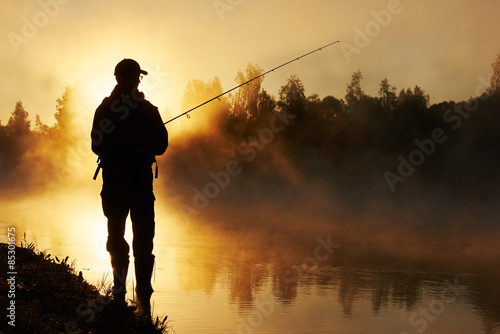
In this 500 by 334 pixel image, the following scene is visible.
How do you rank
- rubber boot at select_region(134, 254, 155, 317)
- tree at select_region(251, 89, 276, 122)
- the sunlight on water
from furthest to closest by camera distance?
tree at select_region(251, 89, 276, 122) < the sunlight on water < rubber boot at select_region(134, 254, 155, 317)

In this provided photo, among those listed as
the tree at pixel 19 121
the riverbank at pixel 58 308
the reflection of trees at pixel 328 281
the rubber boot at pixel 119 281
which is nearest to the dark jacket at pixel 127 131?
the rubber boot at pixel 119 281

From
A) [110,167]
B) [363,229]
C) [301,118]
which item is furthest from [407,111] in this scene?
[110,167]

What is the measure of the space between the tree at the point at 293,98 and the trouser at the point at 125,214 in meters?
53.2

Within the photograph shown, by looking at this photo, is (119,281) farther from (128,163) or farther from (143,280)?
(128,163)

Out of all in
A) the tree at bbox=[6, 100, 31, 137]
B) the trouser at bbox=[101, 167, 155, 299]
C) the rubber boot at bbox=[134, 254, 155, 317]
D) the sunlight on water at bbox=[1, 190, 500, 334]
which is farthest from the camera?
the tree at bbox=[6, 100, 31, 137]

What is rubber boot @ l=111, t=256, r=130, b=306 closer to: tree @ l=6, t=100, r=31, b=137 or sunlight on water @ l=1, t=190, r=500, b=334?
sunlight on water @ l=1, t=190, r=500, b=334

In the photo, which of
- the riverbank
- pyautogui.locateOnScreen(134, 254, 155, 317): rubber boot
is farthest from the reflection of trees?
the riverbank

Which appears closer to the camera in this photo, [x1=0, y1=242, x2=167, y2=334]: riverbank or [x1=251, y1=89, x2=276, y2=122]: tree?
[x1=0, y1=242, x2=167, y2=334]: riverbank

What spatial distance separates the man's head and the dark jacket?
0.07 m

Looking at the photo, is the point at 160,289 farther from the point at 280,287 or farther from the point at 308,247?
the point at 308,247

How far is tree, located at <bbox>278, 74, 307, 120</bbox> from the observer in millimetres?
60406

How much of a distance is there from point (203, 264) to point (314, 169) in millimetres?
42599

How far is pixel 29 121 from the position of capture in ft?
414

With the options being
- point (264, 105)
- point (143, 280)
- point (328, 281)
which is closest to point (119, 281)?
point (143, 280)
